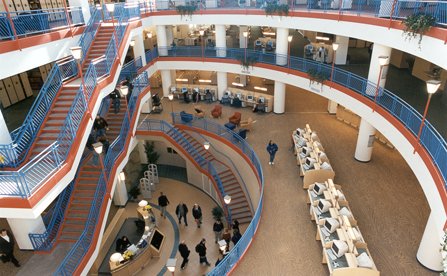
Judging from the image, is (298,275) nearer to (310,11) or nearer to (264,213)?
(264,213)

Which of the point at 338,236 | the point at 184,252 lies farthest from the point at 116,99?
the point at 338,236

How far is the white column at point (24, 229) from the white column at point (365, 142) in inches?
591

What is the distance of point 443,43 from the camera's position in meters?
9.89

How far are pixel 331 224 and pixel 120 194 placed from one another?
519 inches

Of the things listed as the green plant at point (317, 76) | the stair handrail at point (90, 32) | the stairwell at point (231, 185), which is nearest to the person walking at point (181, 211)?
the stairwell at point (231, 185)

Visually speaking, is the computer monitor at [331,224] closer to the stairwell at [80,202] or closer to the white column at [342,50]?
the stairwell at [80,202]

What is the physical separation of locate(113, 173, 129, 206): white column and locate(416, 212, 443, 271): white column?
608 inches

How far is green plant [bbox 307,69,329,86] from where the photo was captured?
710 inches

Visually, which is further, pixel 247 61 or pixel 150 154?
pixel 150 154

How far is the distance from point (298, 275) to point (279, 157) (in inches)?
312

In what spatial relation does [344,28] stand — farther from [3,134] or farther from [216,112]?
[3,134]

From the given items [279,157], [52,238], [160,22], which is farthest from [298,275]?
[160,22]

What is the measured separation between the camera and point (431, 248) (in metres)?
10.4

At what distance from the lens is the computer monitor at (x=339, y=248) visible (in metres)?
10.2
